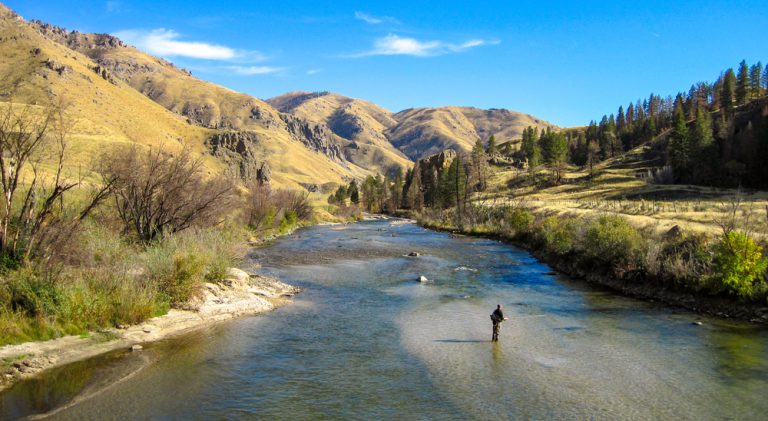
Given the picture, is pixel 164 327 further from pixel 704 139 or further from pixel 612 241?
pixel 704 139

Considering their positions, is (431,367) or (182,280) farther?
(182,280)

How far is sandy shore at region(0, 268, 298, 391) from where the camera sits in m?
15.2

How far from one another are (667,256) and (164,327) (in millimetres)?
29450

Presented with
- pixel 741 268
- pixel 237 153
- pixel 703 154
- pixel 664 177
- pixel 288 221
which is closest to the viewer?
pixel 741 268

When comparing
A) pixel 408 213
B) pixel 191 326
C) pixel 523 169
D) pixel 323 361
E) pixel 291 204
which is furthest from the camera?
pixel 523 169

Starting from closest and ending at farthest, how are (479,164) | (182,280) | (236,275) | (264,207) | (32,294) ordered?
(32,294) < (182,280) < (236,275) < (264,207) < (479,164)

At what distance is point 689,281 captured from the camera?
27453mm

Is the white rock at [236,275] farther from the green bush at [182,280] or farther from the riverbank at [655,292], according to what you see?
the riverbank at [655,292]

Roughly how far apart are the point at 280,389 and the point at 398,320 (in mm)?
9746

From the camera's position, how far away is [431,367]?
17344 mm

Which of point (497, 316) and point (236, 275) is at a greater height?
point (236, 275)

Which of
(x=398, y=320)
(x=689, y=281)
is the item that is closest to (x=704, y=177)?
(x=689, y=281)

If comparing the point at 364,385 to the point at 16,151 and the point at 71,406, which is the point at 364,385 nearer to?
the point at 71,406

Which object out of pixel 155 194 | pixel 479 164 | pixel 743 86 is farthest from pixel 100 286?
pixel 743 86
